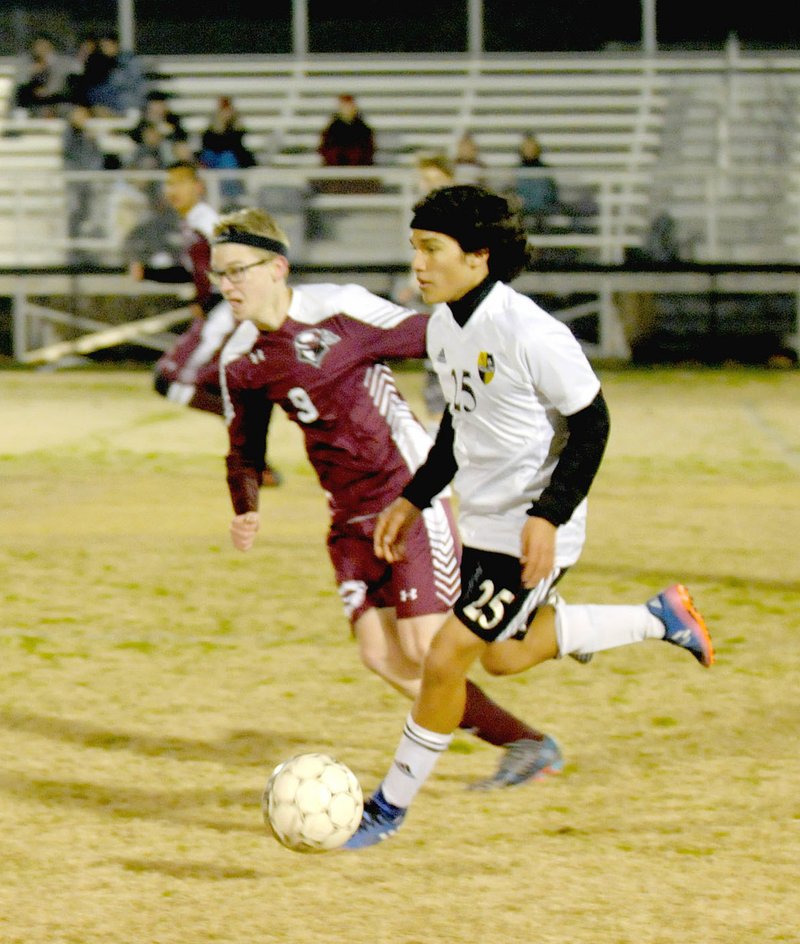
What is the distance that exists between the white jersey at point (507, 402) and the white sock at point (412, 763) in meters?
0.54

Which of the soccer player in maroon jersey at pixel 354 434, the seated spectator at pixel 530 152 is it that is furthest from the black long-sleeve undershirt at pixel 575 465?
the seated spectator at pixel 530 152

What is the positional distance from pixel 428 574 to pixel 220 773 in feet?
3.08

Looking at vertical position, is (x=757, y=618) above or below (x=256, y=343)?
below

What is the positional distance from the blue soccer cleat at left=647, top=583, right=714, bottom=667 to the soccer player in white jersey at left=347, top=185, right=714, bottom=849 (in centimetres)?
74

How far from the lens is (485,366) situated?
169 inches

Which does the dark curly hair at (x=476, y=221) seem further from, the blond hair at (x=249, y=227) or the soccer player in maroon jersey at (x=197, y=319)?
the soccer player in maroon jersey at (x=197, y=319)

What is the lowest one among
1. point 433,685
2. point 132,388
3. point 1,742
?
point 132,388

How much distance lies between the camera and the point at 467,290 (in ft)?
14.2

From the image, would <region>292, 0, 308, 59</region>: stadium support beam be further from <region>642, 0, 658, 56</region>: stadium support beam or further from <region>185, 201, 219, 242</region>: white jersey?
<region>185, 201, 219, 242</region>: white jersey

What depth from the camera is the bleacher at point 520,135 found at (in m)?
18.9

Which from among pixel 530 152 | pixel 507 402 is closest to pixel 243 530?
pixel 507 402

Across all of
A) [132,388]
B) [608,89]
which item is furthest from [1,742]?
[608,89]

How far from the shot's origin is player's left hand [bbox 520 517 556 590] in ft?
Answer: 13.6

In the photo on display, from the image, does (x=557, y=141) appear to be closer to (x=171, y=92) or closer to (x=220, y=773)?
(x=171, y=92)
